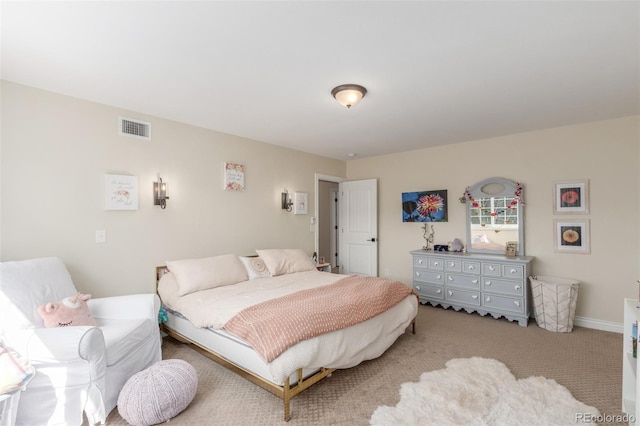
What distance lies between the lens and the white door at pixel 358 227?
5344mm

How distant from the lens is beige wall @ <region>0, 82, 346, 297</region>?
2506 millimetres

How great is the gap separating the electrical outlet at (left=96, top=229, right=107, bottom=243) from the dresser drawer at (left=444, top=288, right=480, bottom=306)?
412cm

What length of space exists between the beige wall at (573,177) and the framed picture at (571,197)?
0.20ft

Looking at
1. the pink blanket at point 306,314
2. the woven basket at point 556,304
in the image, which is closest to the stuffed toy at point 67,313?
the pink blanket at point 306,314

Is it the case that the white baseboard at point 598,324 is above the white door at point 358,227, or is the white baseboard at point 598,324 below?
below

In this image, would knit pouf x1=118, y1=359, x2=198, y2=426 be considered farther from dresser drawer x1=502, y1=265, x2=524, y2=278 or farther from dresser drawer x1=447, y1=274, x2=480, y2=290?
dresser drawer x1=502, y1=265, x2=524, y2=278

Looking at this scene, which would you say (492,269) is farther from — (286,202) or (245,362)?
(245,362)

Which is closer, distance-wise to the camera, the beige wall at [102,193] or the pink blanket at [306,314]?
the pink blanket at [306,314]

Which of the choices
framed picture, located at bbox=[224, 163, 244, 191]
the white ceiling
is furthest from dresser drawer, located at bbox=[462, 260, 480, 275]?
framed picture, located at bbox=[224, 163, 244, 191]

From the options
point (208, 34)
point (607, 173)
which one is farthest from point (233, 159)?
point (607, 173)

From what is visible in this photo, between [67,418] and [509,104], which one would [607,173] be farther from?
[67,418]

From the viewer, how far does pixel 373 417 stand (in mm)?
1988

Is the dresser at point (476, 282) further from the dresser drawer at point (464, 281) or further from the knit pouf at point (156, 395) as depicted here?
the knit pouf at point (156, 395)

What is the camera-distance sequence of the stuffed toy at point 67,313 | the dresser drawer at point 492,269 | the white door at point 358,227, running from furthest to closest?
the white door at point 358,227 → the dresser drawer at point 492,269 → the stuffed toy at point 67,313
